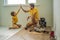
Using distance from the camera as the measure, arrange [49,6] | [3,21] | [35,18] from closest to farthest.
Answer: [35,18]
[49,6]
[3,21]

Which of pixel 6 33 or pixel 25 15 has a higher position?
pixel 25 15

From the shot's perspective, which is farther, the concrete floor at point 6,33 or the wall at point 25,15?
the wall at point 25,15

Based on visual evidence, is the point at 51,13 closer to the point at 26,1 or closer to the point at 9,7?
the point at 26,1

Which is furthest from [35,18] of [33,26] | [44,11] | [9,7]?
[9,7]

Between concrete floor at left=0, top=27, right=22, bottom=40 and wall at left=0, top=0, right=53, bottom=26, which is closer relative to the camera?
concrete floor at left=0, top=27, right=22, bottom=40

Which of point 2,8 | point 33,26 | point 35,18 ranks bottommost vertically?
point 33,26

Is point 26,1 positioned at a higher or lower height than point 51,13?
A: higher

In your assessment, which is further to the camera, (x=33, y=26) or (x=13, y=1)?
(x=13, y=1)

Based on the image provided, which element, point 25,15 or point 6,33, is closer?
point 6,33

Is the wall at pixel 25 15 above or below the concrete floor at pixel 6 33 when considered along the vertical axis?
above

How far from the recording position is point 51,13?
499cm

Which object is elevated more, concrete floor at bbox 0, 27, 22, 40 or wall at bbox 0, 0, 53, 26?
wall at bbox 0, 0, 53, 26

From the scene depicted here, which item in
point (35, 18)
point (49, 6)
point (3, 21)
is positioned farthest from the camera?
point (3, 21)

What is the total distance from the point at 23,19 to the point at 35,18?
0.95 metres
